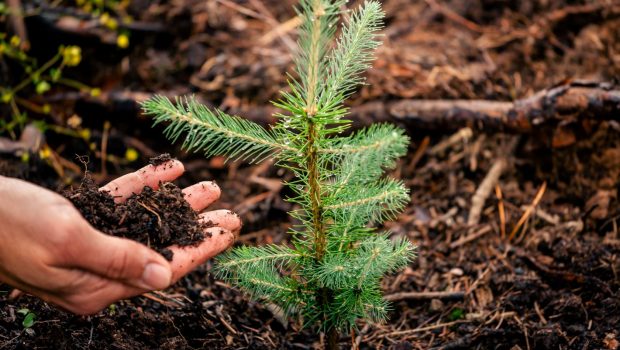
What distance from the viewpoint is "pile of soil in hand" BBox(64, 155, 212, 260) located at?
2.34 m

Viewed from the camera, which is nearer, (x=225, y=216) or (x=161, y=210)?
(x=161, y=210)

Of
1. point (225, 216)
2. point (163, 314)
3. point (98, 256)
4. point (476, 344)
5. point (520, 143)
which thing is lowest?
point (476, 344)

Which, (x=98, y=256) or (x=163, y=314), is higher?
(x=98, y=256)

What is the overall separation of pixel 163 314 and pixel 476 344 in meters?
1.67

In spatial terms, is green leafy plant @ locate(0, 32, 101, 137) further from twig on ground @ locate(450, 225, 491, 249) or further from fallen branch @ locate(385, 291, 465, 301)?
twig on ground @ locate(450, 225, 491, 249)

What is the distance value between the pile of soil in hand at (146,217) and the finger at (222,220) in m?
0.05

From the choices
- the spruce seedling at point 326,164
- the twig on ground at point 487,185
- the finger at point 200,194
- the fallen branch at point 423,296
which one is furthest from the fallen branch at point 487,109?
the spruce seedling at point 326,164

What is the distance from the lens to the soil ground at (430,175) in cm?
291

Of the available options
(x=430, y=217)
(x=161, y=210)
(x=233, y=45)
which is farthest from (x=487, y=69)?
(x=161, y=210)

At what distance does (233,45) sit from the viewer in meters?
5.33

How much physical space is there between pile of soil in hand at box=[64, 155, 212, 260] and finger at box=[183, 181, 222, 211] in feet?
0.45

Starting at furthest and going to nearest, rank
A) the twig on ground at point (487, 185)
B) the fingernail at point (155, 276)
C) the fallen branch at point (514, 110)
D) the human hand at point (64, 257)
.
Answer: the twig on ground at point (487, 185) → the fallen branch at point (514, 110) → the fingernail at point (155, 276) → the human hand at point (64, 257)

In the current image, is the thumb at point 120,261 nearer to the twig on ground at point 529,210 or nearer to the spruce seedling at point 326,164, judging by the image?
the spruce seedling at point 326,164

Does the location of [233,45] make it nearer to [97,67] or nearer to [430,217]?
[97,67]
